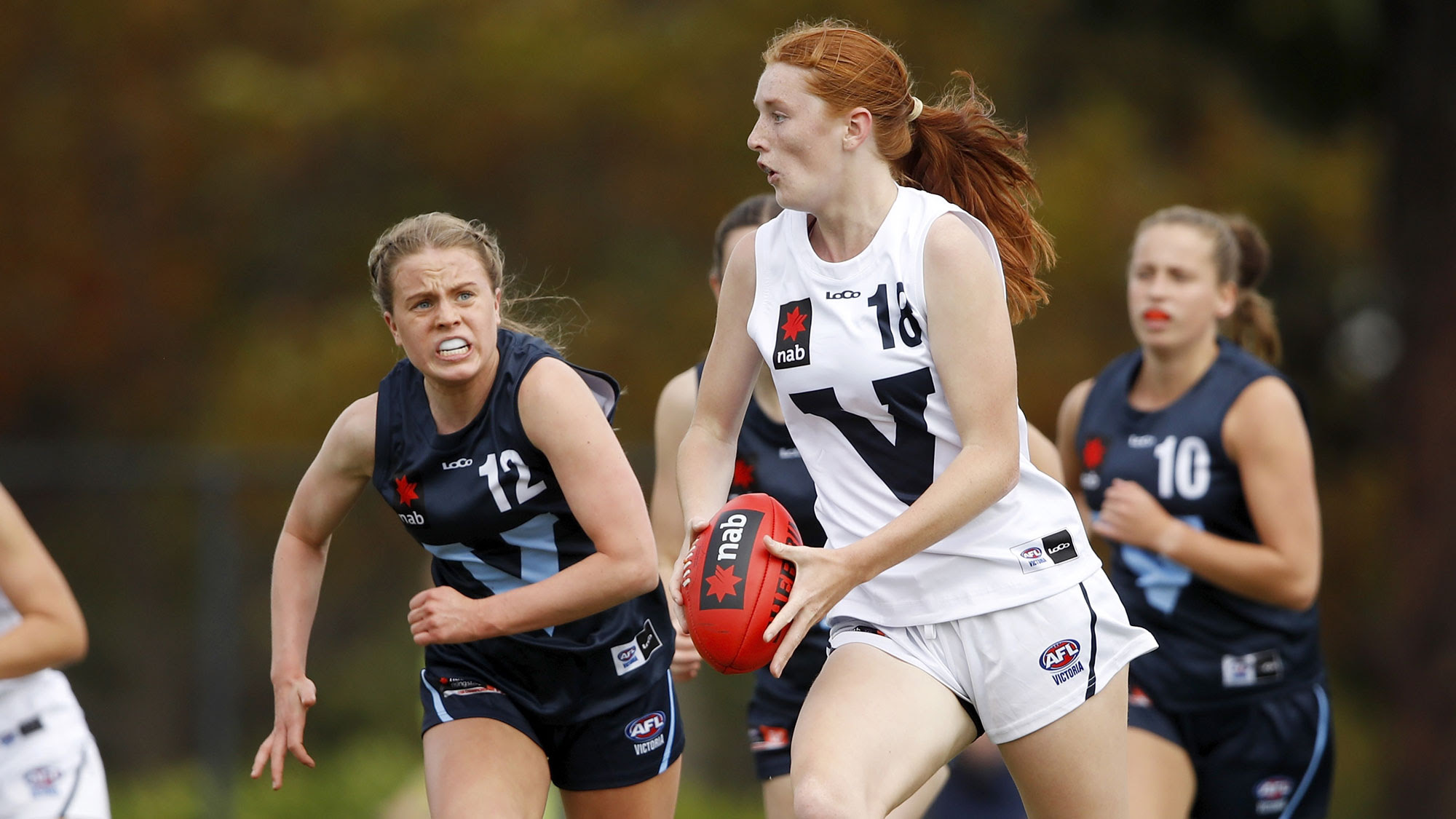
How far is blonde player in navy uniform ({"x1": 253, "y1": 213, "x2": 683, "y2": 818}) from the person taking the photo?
12.5 ft

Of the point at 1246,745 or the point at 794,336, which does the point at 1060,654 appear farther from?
the point at 1246,745

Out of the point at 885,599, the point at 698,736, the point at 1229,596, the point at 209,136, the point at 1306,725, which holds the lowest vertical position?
the point at 698,736

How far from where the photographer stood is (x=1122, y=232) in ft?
41.8

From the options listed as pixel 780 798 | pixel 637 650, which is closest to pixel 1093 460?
pixel 780 798

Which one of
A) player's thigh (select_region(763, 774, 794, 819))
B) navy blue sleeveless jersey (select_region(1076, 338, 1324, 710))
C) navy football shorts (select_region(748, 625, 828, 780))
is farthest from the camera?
navy blue sleeveless jersey (select_region(1076, 338, 1324, 710))

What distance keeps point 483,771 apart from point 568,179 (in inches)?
419

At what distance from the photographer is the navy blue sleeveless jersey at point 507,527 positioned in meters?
3.92

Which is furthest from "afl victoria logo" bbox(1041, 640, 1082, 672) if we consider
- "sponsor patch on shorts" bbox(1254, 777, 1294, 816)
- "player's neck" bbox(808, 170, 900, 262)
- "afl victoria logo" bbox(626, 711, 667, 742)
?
"sponsor patch on shorts" bbox(1254, 777, 1294, 816)

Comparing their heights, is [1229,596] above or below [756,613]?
below

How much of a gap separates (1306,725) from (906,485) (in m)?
2.33

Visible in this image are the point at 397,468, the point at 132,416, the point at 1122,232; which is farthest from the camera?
the point at 132,416

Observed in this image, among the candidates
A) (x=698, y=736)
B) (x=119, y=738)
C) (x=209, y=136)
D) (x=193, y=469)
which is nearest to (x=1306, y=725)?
(x=698, y=736)

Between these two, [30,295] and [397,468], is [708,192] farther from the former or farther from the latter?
[397,468]

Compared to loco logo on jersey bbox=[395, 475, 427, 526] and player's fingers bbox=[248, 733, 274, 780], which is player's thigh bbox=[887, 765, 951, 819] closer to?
loco logo on jersey bbox=[395, 475, 427, 526]
